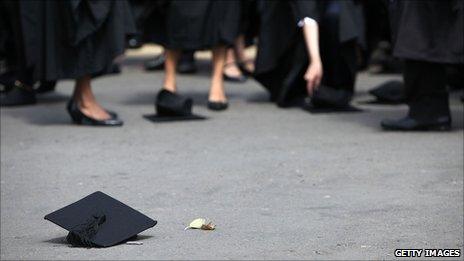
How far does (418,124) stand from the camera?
22.5 ft

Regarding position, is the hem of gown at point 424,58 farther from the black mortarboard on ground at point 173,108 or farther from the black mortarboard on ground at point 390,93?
the black mortarboard on ground at point 390,93

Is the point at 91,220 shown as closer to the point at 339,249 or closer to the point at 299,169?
the point at 339,249

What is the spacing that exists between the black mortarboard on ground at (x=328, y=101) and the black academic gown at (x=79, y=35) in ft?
5.07

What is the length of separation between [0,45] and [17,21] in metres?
0.47

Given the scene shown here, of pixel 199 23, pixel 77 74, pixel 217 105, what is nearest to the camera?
pixel 77 74

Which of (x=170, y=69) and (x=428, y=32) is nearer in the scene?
(x=428, y=32)

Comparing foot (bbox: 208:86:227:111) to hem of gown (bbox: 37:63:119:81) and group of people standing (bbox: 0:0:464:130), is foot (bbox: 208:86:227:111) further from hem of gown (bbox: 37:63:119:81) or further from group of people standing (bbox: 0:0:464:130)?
hem of gown (bbox: 37:63:119:81)

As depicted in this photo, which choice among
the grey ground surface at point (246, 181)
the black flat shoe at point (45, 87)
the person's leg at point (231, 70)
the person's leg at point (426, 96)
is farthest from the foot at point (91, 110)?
the person's leg at point (231, 70)

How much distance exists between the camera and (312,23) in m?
7.68

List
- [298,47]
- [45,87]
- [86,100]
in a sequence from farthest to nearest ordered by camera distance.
A: [45,87]
[298,47]
[86,100]

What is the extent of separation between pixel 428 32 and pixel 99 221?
308 centimetres

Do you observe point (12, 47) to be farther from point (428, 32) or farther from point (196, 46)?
point (428, 32)

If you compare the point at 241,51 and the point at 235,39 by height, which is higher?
the point at 235,39

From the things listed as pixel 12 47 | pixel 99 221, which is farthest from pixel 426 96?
pixel 12 47
